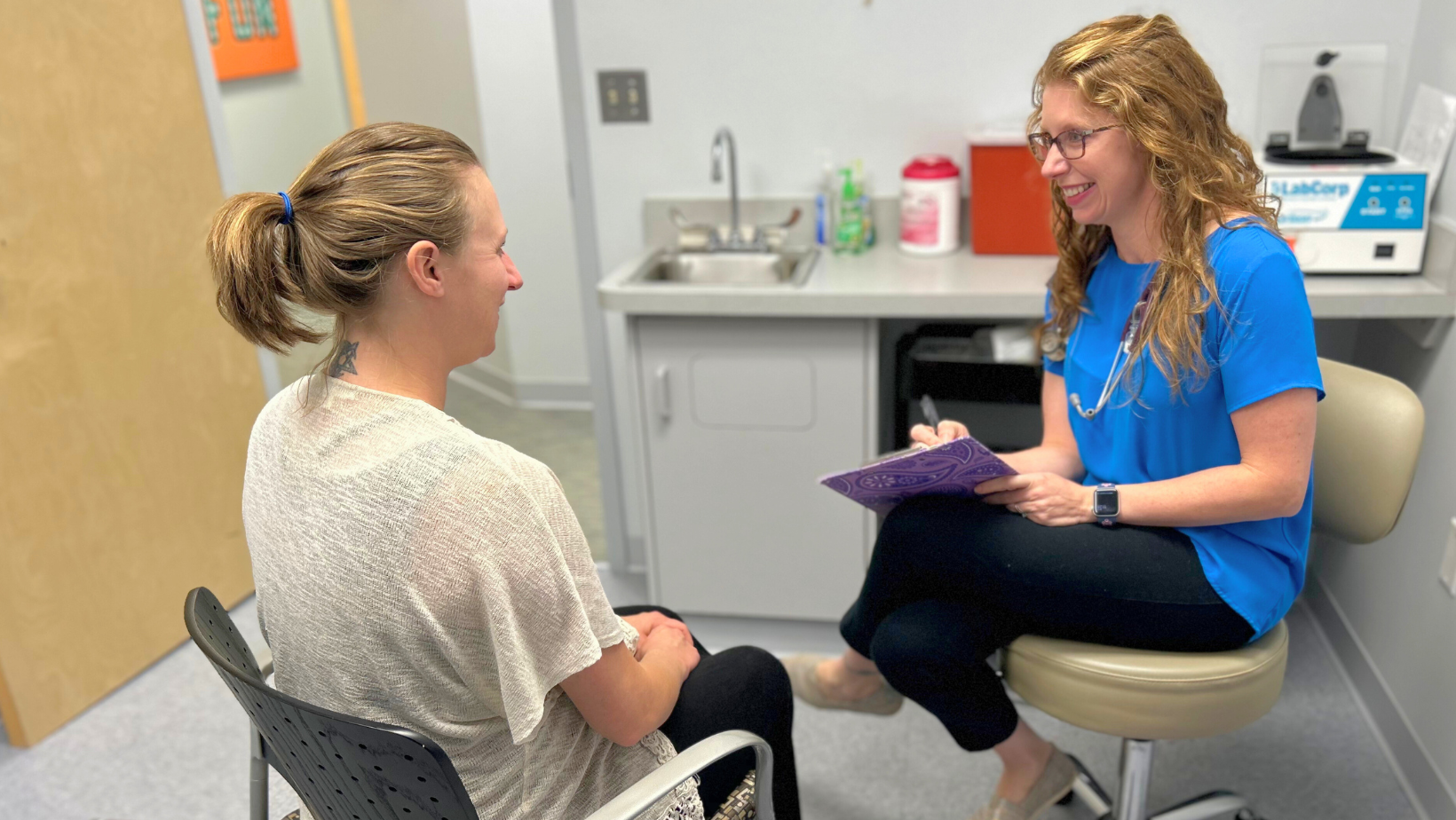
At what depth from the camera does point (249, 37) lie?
12.6ft

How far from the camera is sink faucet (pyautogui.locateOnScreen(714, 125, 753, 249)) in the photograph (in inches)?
91.6

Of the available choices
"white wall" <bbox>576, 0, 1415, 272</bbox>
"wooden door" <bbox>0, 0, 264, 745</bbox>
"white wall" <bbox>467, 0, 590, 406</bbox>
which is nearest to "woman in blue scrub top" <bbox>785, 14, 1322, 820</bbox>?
"white wall" <bbox>576, 0, 1415, 272</bbox>

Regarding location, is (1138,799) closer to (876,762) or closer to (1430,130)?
(876,762)

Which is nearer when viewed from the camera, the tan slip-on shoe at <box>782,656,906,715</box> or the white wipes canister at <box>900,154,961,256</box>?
the tan slip-on shoe at <box>782,656,906,715</box>

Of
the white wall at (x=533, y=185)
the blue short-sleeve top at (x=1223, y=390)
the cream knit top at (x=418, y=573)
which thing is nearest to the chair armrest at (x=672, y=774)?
the cream knit top at (x=418, y=573)

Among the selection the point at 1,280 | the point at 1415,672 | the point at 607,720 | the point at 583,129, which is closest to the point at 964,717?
the point at 607,720

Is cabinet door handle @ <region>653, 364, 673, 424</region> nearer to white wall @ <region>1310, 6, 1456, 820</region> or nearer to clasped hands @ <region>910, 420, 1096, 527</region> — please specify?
clasped hands @ <region>910, 420, 1096, 527</region>

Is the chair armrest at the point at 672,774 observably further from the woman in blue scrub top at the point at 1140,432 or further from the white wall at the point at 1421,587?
the white wall at the point at 1421,587

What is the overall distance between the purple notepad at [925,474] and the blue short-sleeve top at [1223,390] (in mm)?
209

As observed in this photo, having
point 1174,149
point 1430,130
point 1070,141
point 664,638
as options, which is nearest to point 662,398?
point 664,638

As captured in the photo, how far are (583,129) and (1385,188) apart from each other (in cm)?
164

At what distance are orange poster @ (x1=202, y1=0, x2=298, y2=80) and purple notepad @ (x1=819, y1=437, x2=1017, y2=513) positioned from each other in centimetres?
303

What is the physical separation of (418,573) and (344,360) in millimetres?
239

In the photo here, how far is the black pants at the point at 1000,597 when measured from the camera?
1391 millimetres
